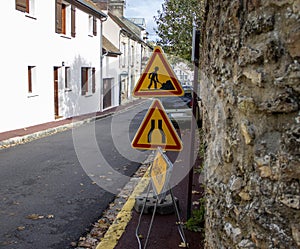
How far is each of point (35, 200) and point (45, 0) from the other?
11.7 m

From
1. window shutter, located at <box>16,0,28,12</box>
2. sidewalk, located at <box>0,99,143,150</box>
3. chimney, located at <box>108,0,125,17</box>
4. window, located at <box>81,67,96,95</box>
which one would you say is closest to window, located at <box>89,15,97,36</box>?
window, located at <box>81,67,96,95</box>

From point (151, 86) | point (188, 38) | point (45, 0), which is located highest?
point (45, 0)

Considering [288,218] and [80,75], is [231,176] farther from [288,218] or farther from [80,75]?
[80,75]

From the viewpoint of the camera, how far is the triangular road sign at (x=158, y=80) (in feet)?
13.1

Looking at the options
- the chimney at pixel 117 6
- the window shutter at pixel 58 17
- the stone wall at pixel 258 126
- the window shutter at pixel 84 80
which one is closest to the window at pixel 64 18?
the window shutter at pixel 58 17

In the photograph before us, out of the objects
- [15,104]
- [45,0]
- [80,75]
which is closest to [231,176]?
[15,104]

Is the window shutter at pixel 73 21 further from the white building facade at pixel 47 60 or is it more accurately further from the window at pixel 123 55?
the window at pixel 123 55

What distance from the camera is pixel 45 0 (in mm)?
14992

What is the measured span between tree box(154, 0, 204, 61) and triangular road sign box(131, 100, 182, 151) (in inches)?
498

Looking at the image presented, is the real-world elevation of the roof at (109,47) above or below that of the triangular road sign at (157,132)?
above

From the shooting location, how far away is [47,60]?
15.5m

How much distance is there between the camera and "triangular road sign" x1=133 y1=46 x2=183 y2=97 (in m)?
3.99

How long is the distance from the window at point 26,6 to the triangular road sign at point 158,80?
10.4m

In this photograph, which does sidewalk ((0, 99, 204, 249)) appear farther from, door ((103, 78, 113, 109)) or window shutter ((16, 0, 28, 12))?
door ((103, 78, 113, 109))
